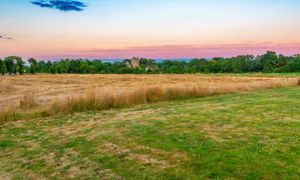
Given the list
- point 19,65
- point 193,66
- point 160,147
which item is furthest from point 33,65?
point 160,147

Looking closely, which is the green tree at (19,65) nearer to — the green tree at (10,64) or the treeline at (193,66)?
the green tree at (10,64)

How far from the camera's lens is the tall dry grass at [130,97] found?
11824 mm

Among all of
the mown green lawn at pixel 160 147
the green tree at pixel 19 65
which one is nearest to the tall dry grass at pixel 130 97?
the mown green lawn at pixel 160 147

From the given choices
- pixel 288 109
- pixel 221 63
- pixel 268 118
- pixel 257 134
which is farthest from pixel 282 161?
pixel 221 63

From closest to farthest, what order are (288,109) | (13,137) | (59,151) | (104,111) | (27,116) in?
(59,151) → (13,137) → (288,109) → (27,116) → (104,111)

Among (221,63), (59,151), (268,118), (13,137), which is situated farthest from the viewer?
(221,63)

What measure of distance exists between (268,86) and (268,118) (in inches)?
506

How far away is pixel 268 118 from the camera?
8.59 metres

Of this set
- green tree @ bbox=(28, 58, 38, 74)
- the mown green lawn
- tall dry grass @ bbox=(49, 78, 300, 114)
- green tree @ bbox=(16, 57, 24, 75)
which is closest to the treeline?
green tree @ bbox=(28, 58, 38, 74)

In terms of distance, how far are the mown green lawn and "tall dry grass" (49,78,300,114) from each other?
2.03 meters

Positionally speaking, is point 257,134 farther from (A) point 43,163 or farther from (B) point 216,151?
(A) point 43,163

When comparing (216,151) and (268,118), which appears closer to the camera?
(216,151)

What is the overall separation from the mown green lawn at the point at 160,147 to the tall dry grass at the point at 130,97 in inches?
79.9

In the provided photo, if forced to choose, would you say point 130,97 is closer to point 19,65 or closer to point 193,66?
point 19,65
